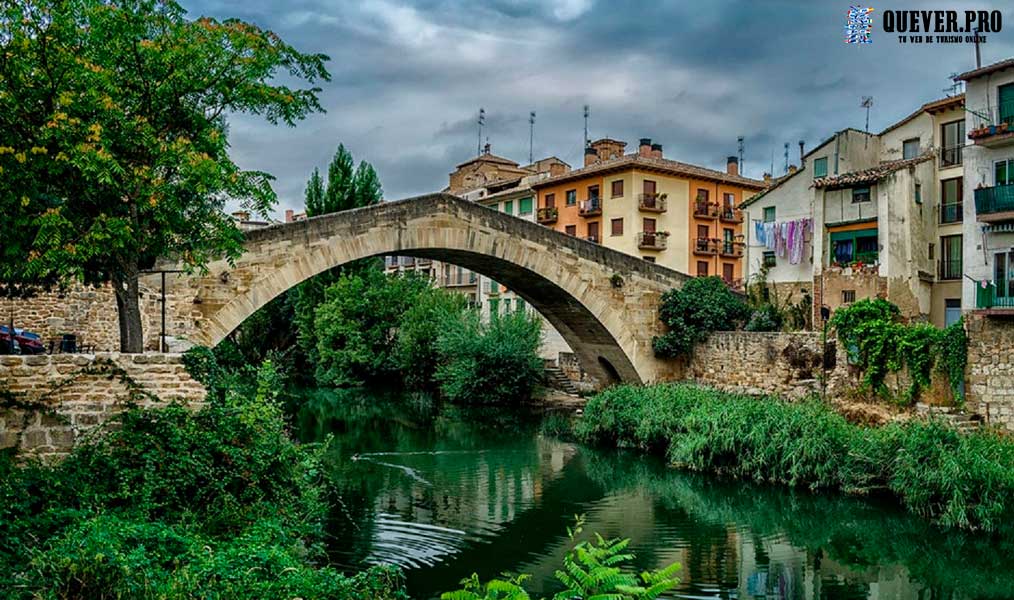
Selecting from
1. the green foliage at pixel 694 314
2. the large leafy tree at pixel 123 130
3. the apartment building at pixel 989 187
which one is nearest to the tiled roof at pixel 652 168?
the green foliage at pixel 694 314

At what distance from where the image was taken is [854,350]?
1805 cm

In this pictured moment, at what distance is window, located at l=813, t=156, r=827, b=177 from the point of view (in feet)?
80.3

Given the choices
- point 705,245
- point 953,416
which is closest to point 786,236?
point 705,245

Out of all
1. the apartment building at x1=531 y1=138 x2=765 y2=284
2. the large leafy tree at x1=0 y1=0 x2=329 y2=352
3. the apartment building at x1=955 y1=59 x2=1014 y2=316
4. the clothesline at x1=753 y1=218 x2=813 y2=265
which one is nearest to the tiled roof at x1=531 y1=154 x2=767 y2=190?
the apartment building at x1=531 y1=138 x2=765 y2=284

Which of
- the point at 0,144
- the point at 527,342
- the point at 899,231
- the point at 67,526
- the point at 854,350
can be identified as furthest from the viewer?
the point at 527,342

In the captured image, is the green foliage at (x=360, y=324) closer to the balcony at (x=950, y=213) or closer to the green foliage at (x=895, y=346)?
the green foliage at (x=895, y=346)

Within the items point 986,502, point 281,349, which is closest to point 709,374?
point 986,502

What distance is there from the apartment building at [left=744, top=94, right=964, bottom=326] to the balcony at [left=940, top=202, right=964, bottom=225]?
0.02 meters

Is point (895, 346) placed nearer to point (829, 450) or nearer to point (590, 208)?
point (829, 450)

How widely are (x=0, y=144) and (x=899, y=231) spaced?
2056 cm

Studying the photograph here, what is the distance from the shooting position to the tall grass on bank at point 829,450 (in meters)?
11.8

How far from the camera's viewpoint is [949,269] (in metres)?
22.3

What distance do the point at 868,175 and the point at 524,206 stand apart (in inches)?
668

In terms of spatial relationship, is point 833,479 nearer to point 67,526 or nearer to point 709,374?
point 709,374
